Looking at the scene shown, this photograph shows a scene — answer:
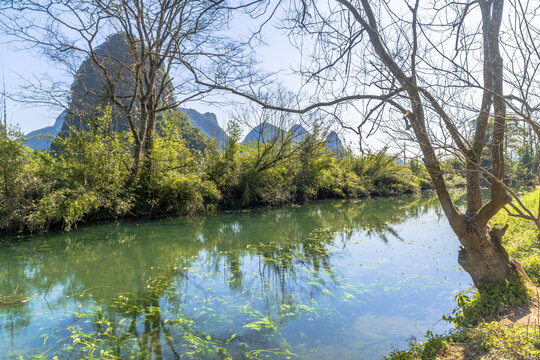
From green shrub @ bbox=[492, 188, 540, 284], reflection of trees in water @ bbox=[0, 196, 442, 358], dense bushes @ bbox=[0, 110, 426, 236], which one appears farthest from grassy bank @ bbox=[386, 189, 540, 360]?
reflection of trees in water @ bbox=[0, 196, 442, 358]

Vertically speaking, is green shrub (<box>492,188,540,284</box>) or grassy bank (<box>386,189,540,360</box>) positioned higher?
green shrub (<box>492,188,540,284</box>)

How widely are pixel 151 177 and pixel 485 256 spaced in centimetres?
1125

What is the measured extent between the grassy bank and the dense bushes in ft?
6.08

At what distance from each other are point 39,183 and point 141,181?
3624 millimetres

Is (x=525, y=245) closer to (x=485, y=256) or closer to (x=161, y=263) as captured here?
(x=485, y=256)

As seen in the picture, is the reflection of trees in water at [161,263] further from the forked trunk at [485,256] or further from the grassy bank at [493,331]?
the forked trunk at [485,256]

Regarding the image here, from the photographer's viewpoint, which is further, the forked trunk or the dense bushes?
the dense bushes

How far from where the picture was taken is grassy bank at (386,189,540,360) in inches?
97.8

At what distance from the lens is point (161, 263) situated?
22.5 ft

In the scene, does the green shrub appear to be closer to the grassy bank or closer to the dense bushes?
the grassy bank

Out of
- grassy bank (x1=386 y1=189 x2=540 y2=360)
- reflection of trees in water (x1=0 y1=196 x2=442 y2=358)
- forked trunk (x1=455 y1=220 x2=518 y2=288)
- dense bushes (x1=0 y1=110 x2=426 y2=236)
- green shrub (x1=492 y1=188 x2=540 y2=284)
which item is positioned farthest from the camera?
dense bushes (x1=0 y1=110 x2=426 y2=236)

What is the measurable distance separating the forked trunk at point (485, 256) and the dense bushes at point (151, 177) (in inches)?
50.0

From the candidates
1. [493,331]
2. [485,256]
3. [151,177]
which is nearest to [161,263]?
[485,256]

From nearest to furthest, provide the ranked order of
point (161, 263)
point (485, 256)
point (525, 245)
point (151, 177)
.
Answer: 1. point (485, 256)
2. point (525, 245)
3. point (161, 263)
4. point (151, 177)
